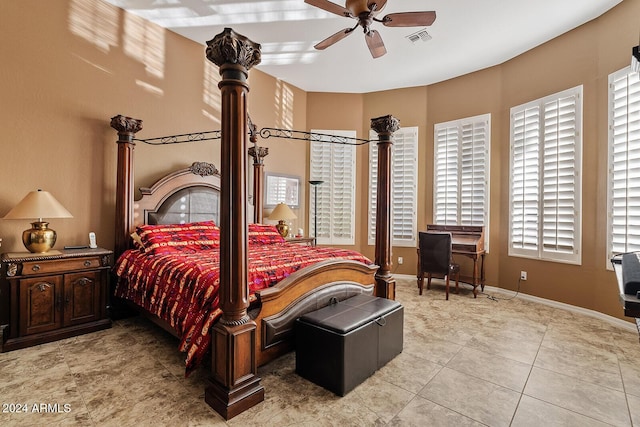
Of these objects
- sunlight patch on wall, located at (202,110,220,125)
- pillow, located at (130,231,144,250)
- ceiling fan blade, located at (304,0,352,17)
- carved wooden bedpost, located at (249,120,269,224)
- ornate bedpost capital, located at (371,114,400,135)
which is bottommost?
pillow, located at (130,231,144,250)

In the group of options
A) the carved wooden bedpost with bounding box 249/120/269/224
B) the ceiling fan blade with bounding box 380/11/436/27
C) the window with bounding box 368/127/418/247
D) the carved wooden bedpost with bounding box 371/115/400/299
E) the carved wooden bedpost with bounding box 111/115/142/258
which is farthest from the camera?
the window with bounding box 368/127/418/247

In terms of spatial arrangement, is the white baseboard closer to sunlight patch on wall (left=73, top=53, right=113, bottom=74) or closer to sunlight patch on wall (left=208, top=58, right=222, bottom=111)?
sunlight patch on wall (left=208, top=58, right=222, bottom=111)

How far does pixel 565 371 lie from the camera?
2322mm

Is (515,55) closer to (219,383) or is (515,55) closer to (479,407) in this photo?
(479,407)

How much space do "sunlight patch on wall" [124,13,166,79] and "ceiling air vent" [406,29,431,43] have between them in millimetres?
3182

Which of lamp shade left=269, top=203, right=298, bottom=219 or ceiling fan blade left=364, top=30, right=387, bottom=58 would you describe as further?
lamp shade left=269, top=203, right=298, bottom=219

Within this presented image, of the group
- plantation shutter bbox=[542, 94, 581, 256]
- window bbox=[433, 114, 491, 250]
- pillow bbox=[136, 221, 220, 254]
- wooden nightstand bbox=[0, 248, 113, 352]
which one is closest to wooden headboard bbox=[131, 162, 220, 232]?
pillow bbox=[136, 221, 220, 254]

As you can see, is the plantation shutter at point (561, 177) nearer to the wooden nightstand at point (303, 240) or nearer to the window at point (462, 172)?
the window at point (462, 172)

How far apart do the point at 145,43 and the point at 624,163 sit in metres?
5.60

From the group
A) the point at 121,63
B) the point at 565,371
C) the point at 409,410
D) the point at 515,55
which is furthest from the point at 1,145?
the point at 515,55

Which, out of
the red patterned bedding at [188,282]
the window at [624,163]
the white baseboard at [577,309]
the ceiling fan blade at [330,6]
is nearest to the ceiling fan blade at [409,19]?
the ceiling fan blade at [330,6]

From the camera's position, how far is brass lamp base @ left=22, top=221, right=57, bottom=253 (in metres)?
2.72

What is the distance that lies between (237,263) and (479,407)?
172 centimetres

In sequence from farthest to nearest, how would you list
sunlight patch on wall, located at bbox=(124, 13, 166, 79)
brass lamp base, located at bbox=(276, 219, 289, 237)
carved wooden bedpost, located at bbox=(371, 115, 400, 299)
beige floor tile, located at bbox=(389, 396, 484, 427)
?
brass lamp base, located at bbox=(276, 219, 289, 237)
sunlight patch on wall, located at bbox=(124, 13, 166, 79)
carved wooden bedpost, located at bbox=(371, 115, 400, 299)
beige floor tile, located at bbox=(389, 396, 484, 427)
